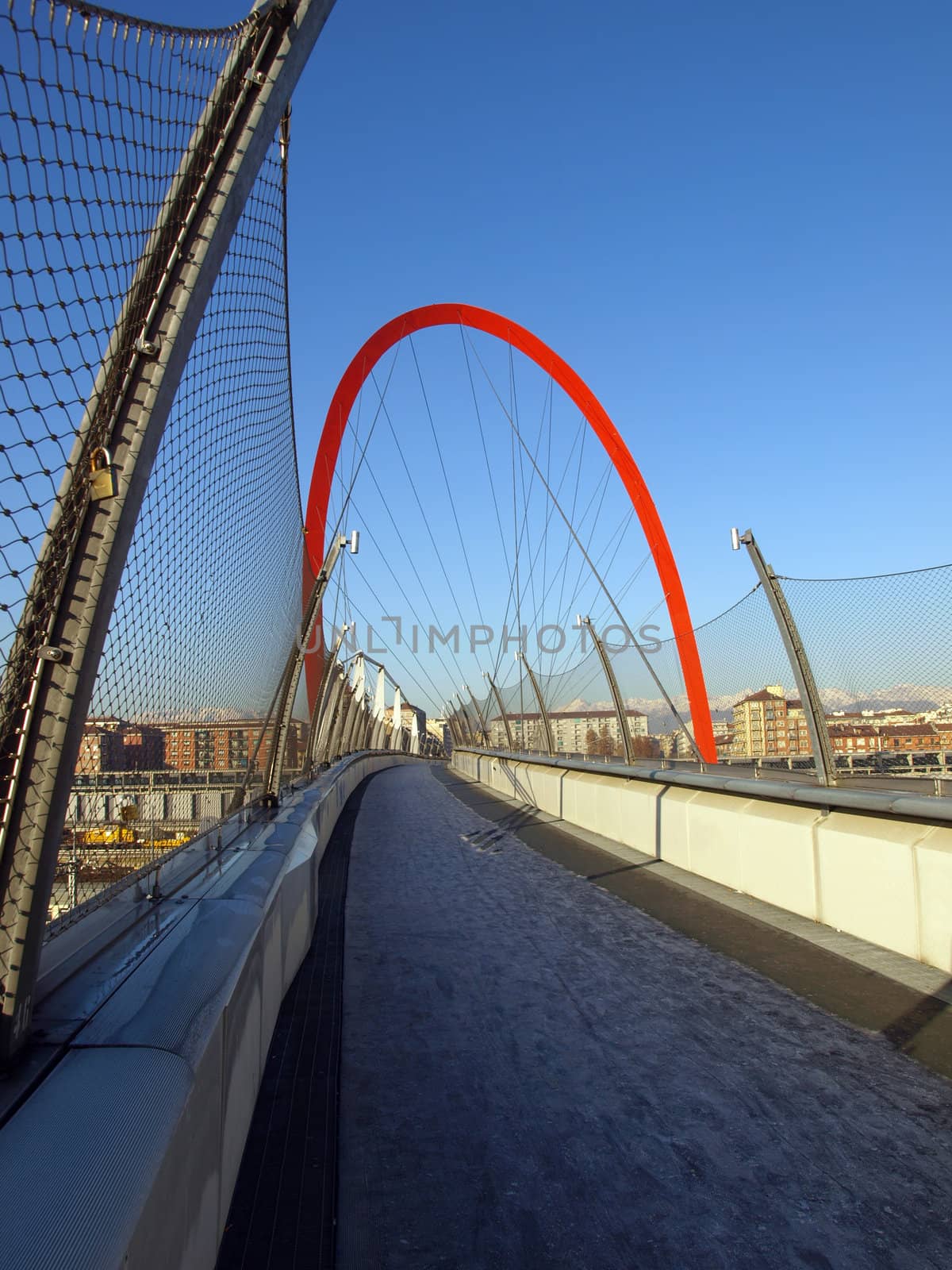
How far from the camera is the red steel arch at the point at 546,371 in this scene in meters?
34.0

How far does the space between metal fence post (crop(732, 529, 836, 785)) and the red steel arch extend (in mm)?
24166

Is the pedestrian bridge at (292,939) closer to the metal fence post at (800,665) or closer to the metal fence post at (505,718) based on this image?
the metal fence post at (800,665)

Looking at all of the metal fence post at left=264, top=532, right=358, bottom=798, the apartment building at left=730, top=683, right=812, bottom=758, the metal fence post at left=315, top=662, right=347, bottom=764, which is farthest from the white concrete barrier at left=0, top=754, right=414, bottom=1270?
the metal fence post at left=315, top=662, right=347, bottom=764

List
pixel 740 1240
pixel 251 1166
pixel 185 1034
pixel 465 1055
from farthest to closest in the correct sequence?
pixel 465 1055
pixel 251 1166
pixel 740 1240
pixel 185 1034

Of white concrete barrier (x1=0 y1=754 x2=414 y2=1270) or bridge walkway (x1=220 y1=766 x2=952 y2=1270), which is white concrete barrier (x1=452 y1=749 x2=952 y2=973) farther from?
white concrete barrier (x1=0 y1=754 x2=414 y2=1270)

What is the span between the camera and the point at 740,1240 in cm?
228

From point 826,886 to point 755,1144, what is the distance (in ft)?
9.83

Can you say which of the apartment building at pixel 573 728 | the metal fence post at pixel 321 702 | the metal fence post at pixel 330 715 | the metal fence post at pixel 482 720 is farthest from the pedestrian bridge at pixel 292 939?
the metal fence post at pixel 482 720

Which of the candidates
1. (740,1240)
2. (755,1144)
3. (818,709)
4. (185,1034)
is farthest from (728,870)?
(185,1034)

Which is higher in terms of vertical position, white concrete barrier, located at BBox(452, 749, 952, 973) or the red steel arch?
the red steel arch

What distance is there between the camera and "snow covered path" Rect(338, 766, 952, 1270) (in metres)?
2.30

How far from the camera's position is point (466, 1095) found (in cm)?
321

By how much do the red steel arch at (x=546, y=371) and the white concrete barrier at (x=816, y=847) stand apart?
23.0 meters

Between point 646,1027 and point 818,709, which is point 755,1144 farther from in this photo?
point 818,709
